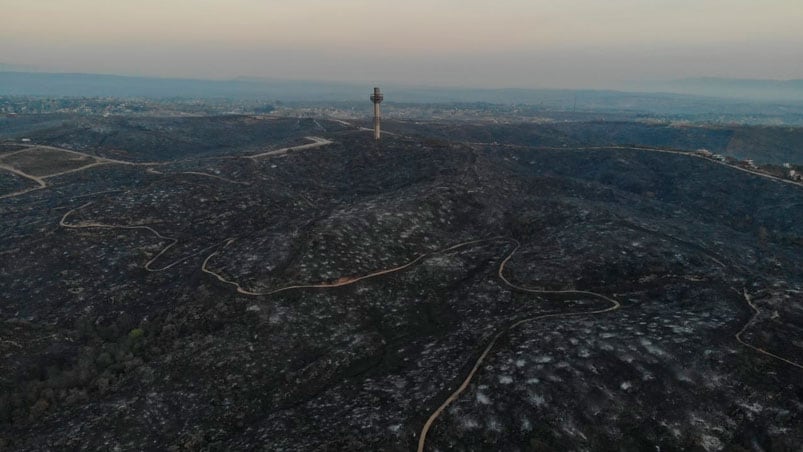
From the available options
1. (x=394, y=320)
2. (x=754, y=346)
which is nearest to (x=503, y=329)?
(x=394, y=320)

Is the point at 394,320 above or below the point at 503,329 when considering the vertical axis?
below

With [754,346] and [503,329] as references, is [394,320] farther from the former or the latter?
[754,346]

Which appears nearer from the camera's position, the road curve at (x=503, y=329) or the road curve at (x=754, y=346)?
the road curve at (x=503, y=329)

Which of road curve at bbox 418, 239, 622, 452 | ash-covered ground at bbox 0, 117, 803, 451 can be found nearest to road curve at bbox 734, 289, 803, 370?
ash-covered ground at bbox 0, 117, 803, 451

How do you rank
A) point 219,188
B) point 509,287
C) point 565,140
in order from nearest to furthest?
point 509,287
point 219,188
point 565,140

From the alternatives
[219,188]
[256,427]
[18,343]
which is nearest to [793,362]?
[256,427]

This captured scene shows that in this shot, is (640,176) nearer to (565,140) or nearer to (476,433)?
(565,140)

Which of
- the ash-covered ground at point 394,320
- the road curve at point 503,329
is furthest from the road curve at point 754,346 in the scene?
the road curve at point 503,329

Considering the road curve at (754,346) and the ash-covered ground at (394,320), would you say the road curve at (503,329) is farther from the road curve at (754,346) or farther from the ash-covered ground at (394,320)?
the road curve at (754,346)
